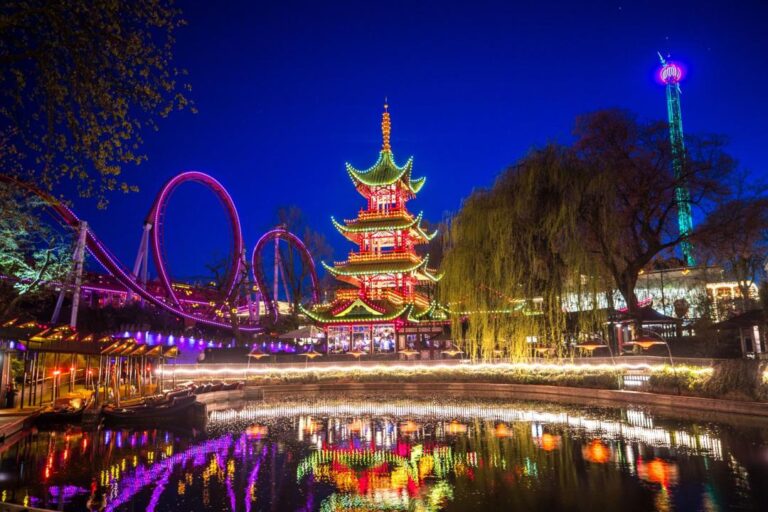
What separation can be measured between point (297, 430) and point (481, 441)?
6.23 metres

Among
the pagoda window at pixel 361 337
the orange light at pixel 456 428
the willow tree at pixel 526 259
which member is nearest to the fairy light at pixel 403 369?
the willow tree at pixel 526 259

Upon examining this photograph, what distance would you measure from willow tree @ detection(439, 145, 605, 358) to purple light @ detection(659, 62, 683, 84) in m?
85.3

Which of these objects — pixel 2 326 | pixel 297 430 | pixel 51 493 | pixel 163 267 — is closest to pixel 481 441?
pixel 297 430

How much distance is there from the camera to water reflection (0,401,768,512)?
10.1 m

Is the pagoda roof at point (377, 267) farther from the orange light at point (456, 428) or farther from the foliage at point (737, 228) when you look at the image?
the orange light at point (456, 428)

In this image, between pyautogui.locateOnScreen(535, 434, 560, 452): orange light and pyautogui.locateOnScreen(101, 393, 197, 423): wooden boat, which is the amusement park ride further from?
pyautogui.locateOnScreen(535, 434, 560, 452): orange light

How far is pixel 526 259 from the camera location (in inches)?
951

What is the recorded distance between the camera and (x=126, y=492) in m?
11.1

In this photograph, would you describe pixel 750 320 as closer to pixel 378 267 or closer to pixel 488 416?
pixel 488 416

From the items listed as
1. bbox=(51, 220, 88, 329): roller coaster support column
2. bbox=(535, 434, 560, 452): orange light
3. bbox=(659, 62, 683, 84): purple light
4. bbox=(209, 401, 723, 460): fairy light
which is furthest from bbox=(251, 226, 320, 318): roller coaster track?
bbox=(659, 62, 683, 84): purple light

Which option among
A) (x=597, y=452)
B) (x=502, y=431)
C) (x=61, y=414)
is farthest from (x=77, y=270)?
(x=597, y=452)

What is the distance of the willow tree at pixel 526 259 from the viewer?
923 inches

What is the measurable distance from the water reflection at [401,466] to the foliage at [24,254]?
9.40m

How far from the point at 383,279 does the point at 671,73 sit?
73.9 metres
